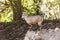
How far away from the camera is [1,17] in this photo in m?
2.25

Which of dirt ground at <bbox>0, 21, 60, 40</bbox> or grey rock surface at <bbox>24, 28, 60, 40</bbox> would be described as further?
dirt ground at <bbox>0, 21, 60, 40</bbox>

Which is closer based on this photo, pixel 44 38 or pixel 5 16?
pixel 44 38

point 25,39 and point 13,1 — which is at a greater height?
point 13,1

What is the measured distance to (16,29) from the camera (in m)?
2.18

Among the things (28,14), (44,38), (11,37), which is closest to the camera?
(44,38)

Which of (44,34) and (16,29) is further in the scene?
(16,29)

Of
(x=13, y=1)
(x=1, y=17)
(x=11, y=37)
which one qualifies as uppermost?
(x=13, y=1)

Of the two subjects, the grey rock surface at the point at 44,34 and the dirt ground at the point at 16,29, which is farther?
the dirt ground at the point at 16,29

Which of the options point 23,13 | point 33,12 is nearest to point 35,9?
point 33,12

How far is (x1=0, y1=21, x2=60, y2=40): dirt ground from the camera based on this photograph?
Answer: 2.09 meters

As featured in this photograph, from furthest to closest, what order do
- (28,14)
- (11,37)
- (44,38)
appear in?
1. (28,14)
2. (11,37)
3. (44,38)

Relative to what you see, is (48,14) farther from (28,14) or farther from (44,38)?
(44,38)

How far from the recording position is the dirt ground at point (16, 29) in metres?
2.09

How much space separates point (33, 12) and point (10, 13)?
0.89 feet
